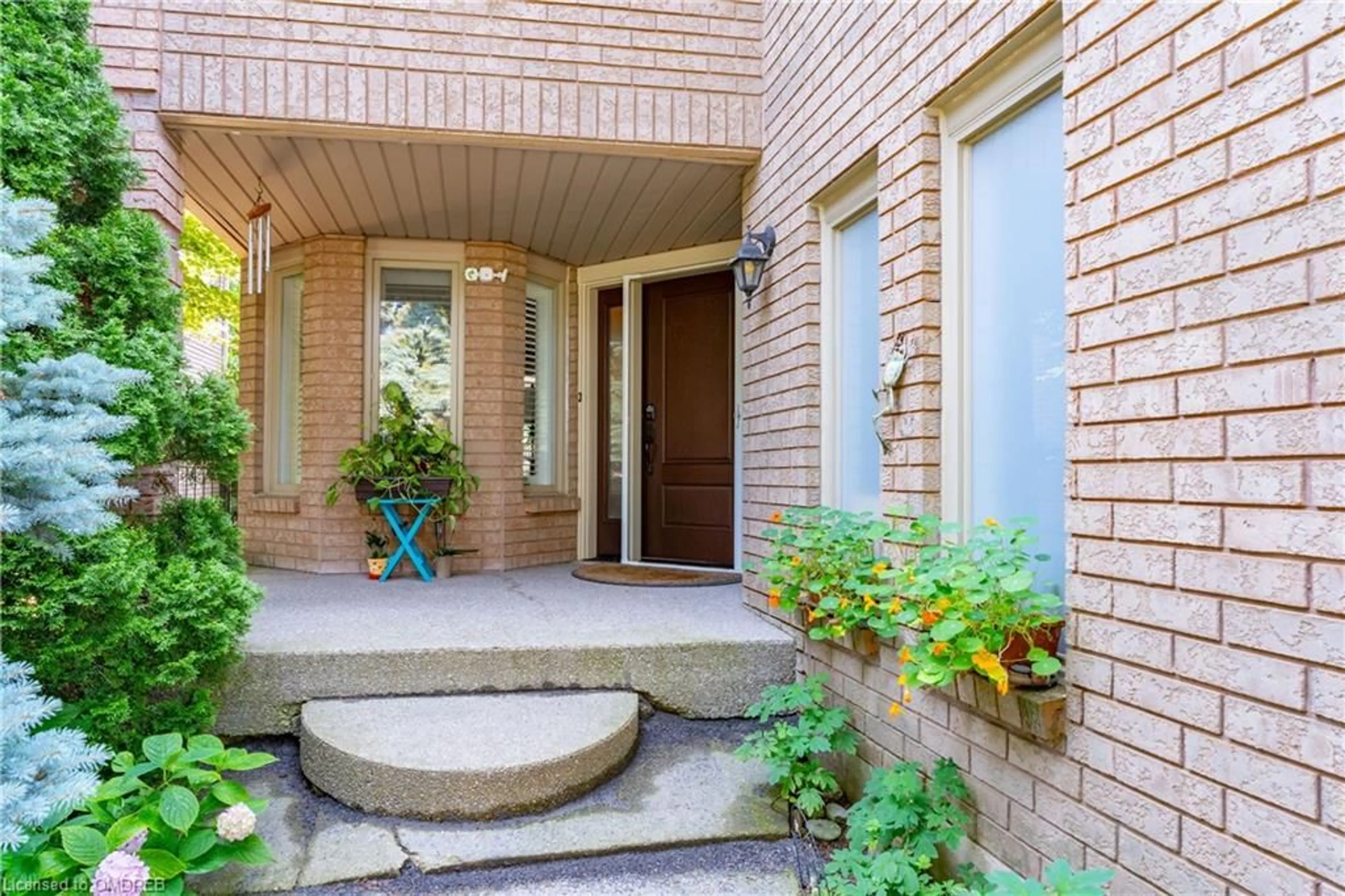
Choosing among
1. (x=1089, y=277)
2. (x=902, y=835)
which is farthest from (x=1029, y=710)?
(x=1089, y=277)

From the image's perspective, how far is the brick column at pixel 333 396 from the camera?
484 cm

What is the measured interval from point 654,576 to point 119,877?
3.16 meters

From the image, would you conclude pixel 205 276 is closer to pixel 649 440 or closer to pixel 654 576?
pixel 649 440

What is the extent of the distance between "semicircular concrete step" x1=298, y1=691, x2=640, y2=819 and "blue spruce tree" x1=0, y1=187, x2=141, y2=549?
38.2 inches

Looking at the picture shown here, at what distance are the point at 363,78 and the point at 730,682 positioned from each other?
113 inches

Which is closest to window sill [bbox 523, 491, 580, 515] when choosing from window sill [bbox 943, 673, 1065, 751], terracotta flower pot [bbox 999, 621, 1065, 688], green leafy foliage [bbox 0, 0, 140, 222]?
green leafy foliage [bbox 0, 0, 140, 222]

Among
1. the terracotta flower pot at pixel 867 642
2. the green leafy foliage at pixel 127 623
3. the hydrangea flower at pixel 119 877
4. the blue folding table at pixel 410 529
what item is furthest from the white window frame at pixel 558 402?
the hydrangea flower at pixel 119 877

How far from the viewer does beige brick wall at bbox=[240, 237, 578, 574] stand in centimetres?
485

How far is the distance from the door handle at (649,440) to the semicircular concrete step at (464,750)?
270 centimetres

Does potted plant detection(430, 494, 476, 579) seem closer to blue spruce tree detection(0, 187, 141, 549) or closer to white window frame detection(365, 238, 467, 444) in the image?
white window frame detection(365, 238, 467, 444)

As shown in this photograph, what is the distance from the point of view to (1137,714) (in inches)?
57.0

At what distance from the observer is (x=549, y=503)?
5.30m

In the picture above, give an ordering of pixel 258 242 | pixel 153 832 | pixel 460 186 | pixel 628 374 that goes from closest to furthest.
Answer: pixel 153 832, pixel 460 186, pixel 258 242, pixel 628 374

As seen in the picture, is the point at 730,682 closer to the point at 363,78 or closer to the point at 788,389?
the point at 788,389
